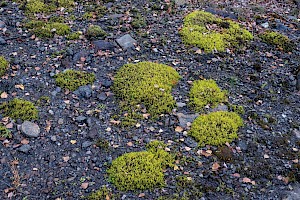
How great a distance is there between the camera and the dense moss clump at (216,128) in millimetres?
5984

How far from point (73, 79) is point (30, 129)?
1.50 m

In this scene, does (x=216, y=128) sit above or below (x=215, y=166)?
above

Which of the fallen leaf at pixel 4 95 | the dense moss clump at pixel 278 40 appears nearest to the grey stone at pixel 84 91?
the fallen leaf at pixel 4 95

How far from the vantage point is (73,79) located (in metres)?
6.96

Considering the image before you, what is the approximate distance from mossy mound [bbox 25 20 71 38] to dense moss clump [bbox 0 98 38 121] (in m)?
2.36

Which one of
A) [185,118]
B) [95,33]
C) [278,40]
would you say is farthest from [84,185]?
[278,40]

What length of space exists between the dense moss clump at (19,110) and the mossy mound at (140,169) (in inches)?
72.3

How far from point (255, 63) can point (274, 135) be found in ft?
7.43

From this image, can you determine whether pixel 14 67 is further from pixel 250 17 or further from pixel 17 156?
pixel 250 17

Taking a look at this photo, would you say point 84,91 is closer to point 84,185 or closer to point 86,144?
point 86,144

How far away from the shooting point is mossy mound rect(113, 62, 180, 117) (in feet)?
21.6

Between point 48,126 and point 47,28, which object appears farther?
point 47,28

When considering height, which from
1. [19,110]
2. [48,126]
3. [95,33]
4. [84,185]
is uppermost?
[95,33]

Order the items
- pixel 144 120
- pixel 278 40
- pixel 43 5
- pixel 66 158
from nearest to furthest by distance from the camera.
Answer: pixel 66 158 < pixel 144 120 < pixel 278 40 < pixel 43 5
